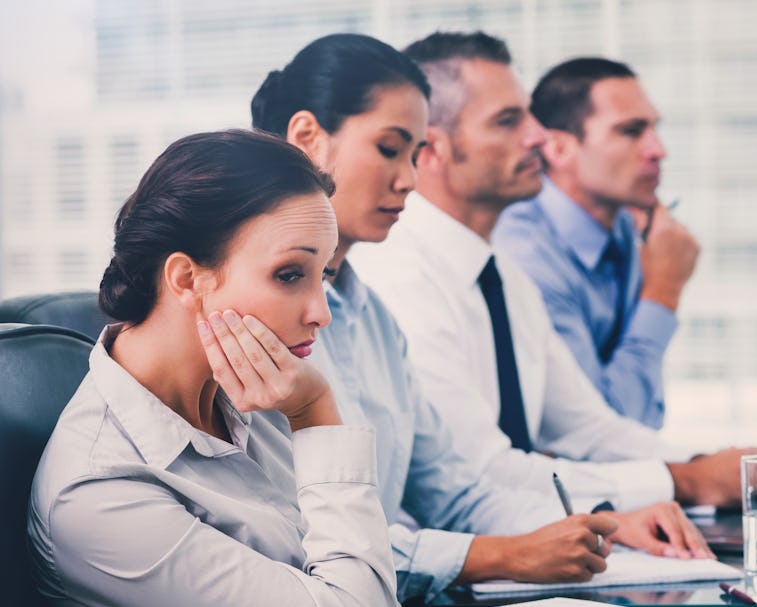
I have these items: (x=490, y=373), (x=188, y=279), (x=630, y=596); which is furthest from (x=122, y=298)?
(x=490, y=373)

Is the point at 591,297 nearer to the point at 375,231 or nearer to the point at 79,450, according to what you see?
the point at 375,231

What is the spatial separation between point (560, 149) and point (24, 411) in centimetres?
223

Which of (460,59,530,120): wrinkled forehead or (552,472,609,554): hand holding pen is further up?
(460,59,530,120): wrinkled forehead

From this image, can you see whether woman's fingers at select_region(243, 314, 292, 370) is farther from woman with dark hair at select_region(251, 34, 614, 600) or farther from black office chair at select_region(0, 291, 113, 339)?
woman with dark hair at select_region(251, 34, 614, 600)

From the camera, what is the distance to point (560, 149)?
296 cm

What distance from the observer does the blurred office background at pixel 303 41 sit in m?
4.48

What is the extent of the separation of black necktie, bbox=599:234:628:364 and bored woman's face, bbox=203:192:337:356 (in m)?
1.89

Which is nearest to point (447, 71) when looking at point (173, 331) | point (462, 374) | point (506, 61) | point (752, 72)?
point (506, 61)

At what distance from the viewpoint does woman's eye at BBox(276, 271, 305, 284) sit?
954mm

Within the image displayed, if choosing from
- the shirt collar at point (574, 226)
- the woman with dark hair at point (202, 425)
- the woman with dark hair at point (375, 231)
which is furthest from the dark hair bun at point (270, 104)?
the shirt collar at point (574, 226)

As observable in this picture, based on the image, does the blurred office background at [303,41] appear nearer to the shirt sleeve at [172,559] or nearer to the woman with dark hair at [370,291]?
the woman with dark hair at [370,291]

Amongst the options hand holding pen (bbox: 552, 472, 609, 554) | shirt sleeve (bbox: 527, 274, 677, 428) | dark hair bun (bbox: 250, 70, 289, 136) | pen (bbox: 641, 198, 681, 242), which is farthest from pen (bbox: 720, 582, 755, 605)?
pen (bbox: 641, 198, 681, 242)

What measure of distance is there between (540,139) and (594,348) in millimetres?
584

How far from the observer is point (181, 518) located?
86 cm
